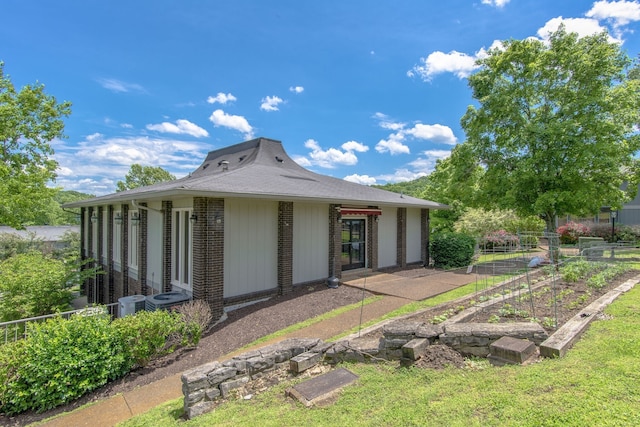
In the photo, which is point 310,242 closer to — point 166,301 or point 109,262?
point 166,301

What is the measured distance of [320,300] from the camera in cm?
837

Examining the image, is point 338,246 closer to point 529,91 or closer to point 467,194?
point 467,194

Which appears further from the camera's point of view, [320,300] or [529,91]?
[529,91]

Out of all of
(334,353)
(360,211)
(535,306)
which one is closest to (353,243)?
(360,211)

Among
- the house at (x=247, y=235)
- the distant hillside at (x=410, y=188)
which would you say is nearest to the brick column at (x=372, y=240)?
the house at (x=247, y=235)

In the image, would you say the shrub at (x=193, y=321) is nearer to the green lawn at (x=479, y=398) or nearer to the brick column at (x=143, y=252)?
the green lawn at (x=479, y=398)

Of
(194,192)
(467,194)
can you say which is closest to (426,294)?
(194,192)

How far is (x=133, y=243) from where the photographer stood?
37.0 ft

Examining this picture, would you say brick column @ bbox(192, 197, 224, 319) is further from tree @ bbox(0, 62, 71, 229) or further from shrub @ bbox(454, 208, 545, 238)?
shrub @ bbox(454, 208, 545, 238)

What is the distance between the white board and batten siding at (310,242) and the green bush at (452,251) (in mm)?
6147

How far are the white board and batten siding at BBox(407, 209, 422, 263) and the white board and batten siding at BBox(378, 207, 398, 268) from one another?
2.77ft

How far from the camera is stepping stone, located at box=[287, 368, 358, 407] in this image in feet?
11.3

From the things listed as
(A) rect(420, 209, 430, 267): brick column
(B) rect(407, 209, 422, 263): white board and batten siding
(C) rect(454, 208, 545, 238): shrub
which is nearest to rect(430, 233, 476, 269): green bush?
(A) rect(420, 209, 430, 267): brick column

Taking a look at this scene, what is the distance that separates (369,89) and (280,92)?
443 cm
